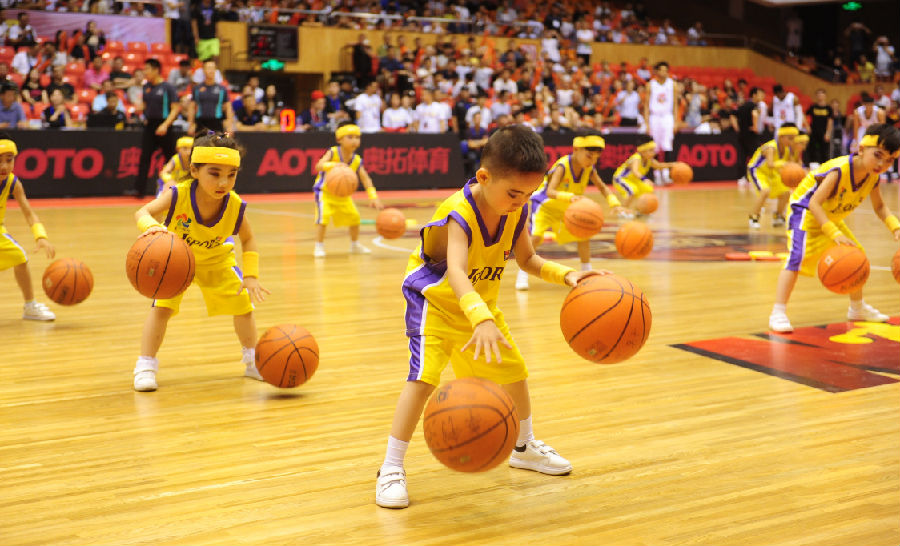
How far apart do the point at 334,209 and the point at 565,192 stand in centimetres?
308

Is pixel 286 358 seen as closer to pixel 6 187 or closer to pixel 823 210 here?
pixel 6 187

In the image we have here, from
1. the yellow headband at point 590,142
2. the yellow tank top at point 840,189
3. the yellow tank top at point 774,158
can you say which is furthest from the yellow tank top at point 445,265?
the yellow tank top at point 774,158

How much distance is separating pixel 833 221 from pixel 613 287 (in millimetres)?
4132

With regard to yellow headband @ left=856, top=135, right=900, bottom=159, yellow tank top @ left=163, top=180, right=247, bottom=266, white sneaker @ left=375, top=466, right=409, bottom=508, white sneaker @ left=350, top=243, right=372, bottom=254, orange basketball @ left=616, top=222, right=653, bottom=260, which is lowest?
white sneaker @ left=350, top=243, right=372, bottom=254

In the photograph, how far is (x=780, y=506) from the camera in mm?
3809

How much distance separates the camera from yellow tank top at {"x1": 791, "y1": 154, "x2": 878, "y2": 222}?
7.24 meters

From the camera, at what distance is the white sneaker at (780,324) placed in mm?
7180

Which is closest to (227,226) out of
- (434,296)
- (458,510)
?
(434,296)

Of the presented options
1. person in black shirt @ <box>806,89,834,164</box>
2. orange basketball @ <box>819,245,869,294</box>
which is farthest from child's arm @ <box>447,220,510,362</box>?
person in black shirt @ <box>806,89,834,164</box>

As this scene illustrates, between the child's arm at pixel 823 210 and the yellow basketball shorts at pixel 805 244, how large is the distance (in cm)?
15

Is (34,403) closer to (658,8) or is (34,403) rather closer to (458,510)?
(458,510)

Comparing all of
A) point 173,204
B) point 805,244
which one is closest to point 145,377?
point 173,204

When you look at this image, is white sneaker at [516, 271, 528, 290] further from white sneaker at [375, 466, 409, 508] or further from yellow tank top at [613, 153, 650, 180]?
yellow tank top at [613, 153, 650, 180]

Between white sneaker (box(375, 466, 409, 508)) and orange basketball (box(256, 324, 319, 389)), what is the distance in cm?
166
